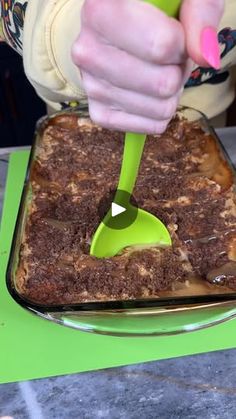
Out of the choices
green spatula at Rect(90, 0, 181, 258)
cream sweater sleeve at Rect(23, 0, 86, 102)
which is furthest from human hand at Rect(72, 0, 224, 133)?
cream sweater sleeve at Rect(23, 0, 86, 102)

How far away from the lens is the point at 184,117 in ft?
2.74

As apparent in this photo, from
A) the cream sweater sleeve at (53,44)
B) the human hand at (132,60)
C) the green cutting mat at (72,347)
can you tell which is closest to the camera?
the human hand at (132,60)

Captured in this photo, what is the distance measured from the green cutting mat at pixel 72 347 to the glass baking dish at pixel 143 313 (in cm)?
2

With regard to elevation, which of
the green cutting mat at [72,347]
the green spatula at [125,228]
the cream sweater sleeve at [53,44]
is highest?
the cream sweater sleeve at [53,44]

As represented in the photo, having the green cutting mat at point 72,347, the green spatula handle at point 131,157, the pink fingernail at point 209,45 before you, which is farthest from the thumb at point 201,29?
the green cutting mat at point 72,347

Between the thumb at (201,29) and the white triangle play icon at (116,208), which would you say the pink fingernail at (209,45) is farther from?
the white triangle play icon at (116,208)

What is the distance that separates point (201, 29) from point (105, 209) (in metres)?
0.28

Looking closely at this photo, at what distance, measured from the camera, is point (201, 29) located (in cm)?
43

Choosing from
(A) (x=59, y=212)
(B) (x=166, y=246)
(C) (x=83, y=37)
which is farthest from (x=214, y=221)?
(C) (x=83, y=37)

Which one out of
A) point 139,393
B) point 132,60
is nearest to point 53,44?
point 132,60

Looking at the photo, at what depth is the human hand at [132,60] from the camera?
0.42 m

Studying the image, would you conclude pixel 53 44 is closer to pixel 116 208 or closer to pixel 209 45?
pixel 116 208

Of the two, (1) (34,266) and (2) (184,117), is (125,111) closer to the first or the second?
(1) (34,266)

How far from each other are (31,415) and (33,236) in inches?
7.5
